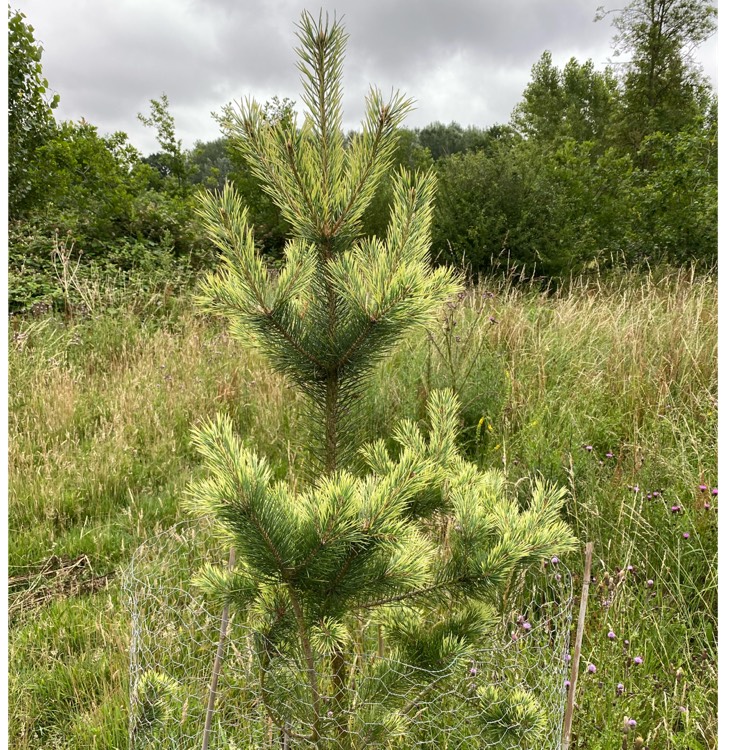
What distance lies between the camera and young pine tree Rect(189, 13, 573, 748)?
2.79 ft

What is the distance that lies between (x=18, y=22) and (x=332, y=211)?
912 cm

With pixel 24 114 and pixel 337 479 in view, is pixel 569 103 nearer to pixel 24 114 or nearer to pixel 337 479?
pixel 24 114

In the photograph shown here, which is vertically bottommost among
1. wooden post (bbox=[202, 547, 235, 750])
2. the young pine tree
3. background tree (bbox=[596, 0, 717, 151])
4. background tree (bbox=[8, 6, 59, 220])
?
wooden post (bbox=[202, 547, 235, 750])

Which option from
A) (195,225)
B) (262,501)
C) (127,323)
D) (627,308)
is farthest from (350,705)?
(195,225)

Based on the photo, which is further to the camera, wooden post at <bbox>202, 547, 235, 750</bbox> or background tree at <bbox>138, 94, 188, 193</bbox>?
background tree at <bbox>138, 94, 188, 193</bbox>

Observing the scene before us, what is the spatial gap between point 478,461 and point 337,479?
6.36ft

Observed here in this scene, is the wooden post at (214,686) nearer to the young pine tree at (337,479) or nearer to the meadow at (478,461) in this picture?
the young pine tree at (337,479)

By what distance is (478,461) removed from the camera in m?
2.80

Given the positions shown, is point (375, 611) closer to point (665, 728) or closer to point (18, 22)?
point (665, 728)

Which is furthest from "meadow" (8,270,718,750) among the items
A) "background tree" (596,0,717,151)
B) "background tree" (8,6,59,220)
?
"background tree" (596,0,717,151)

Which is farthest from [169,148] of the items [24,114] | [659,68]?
[659,68]

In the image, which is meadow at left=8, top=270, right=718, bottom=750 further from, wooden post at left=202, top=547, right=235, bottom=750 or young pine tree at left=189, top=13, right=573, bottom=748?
wooden post at left=202, top=547, right=235, bottom=750

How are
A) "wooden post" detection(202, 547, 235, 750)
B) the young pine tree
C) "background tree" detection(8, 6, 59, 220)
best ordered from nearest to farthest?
the young pine tree
"wooden post" detection(202, 547, 235, 750)
"background tree" detection(8, 6, 59, 220)

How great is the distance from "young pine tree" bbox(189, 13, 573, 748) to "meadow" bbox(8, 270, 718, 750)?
0.26m
